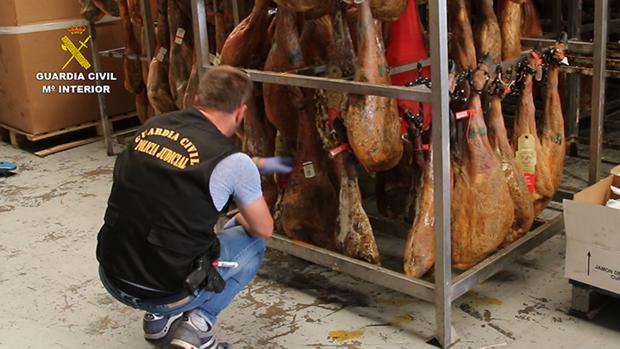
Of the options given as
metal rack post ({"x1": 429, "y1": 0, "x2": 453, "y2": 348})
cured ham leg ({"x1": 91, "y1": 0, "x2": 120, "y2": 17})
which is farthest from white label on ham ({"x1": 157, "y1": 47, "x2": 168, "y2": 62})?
metal rack post ({"x1": 429, "y1": 0, "x2": 453, "y2": 348})

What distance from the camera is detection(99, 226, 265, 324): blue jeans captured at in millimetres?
2822

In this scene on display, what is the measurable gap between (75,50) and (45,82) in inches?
14.5

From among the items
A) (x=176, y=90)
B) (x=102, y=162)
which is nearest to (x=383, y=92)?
(x=176, y=90)

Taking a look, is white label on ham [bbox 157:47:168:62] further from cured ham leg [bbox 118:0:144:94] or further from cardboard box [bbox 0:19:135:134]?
cardboard box [bbox 0:19:135:134]

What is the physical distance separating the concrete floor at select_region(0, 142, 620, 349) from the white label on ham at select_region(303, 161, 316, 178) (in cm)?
51

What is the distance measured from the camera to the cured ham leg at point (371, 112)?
301 centimetres

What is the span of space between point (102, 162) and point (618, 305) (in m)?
3.96

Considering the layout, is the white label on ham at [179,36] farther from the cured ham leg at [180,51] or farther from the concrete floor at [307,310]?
the concrete floor at [307,310]

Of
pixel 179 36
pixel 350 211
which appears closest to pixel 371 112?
pixel 350 211

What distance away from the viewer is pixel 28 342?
3.28 m

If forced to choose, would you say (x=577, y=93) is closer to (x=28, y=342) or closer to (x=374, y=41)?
(x=374, y=41)

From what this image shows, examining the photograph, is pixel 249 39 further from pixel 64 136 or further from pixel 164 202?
pixel 64 136

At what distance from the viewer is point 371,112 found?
3057 millimetres

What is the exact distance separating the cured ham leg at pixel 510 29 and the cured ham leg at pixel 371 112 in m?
0.65
